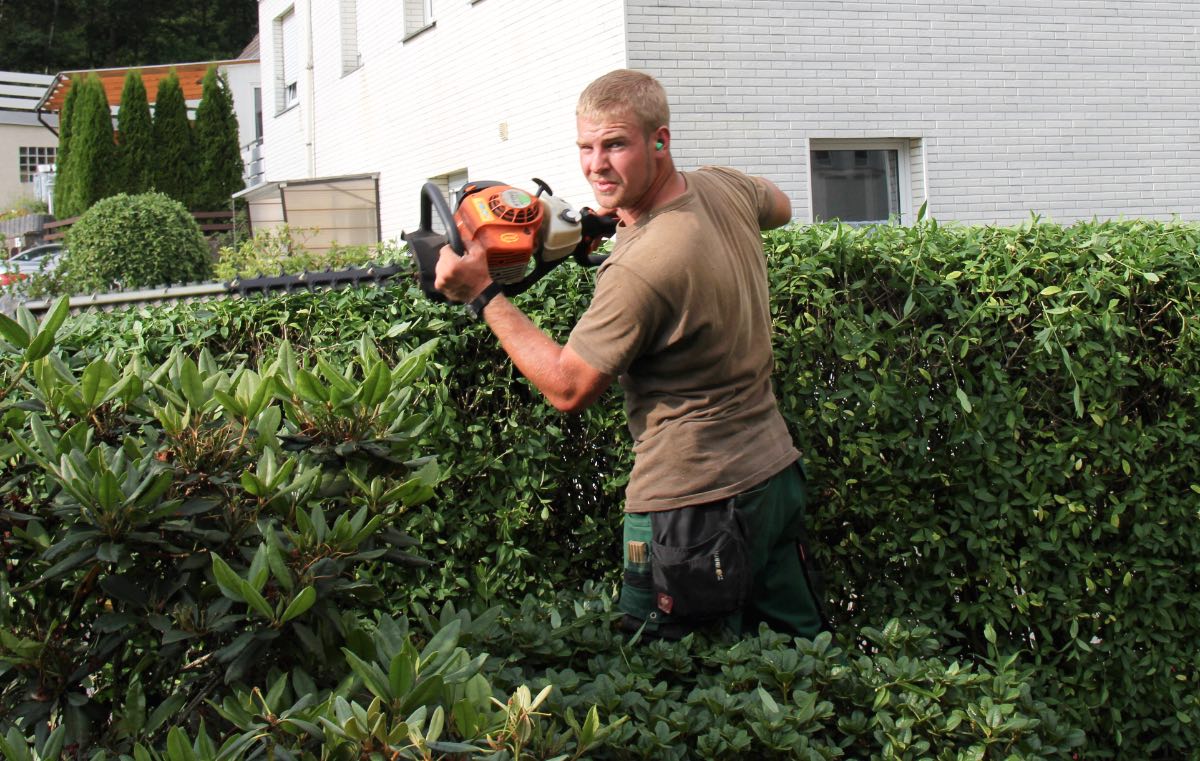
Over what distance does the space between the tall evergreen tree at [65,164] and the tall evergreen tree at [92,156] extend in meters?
0.62

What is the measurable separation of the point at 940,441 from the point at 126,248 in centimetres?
1497

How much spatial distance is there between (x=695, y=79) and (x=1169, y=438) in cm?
773

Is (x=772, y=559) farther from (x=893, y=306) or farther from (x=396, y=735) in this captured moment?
(x=396, y=735)

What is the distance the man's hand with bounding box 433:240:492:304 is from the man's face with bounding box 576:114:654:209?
34 cm

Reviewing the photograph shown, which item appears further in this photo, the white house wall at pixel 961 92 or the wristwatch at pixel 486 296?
the white house wall at pixel 961 92

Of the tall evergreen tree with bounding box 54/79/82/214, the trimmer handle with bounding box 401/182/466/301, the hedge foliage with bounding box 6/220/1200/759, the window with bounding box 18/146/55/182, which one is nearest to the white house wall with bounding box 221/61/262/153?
the tall evergreen tree with bounding box 54/79/82/214

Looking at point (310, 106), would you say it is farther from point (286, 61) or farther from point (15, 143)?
point (15, 143)

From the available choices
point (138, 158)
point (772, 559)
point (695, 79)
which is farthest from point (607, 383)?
point (138, 158)

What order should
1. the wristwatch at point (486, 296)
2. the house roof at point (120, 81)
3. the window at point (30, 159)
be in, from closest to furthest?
the wristwatch at point (486, 296) → the house roof at point (120, 81) → the window at point (30, 159)

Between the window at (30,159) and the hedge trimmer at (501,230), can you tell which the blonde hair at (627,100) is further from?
the window at (30,159)

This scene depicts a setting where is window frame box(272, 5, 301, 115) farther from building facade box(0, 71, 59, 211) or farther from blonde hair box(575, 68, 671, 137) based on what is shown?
building facade box(0, 71, 59, 211)

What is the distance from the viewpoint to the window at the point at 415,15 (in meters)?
16.0

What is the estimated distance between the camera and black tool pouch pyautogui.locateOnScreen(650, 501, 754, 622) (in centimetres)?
306

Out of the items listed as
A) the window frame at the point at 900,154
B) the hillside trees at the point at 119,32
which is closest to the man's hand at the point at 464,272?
the window frame at the point at 900,154
